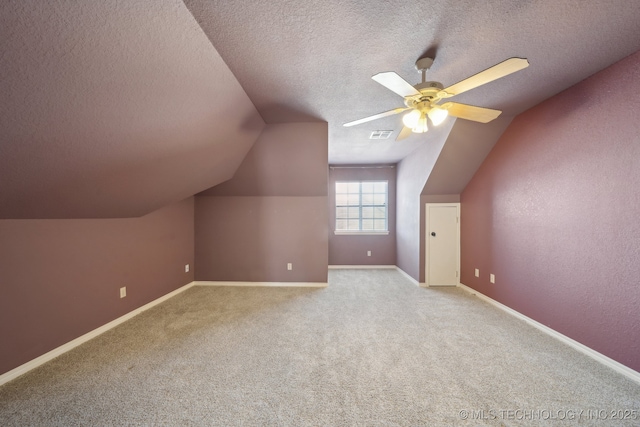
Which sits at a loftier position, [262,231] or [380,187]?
[380,187]

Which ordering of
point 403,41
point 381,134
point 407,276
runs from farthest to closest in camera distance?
1. point 407,276
2. point 381,134
3. point 403,41

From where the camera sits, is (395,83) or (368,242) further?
(368,242)

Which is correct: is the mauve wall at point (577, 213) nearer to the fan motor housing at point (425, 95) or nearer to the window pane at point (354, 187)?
the fan motor housing at point (425, 95)

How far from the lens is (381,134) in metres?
3.52

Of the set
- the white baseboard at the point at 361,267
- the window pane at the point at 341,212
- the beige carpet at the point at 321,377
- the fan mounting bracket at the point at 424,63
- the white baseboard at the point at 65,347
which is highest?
the fan mounting bracket at the point at 424,63

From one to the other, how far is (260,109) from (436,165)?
277 centimetres

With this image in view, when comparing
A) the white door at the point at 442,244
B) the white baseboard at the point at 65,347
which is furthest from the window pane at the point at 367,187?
the white baseboard at the point at 65,347

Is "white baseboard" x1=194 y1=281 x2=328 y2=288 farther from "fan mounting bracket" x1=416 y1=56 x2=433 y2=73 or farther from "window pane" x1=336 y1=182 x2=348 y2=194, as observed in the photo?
"fan mounting bracket" x1=416 y1=56 x2=433 y2=73

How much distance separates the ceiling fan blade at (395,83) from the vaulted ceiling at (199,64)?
37cm

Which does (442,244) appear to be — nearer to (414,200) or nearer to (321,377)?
(414,200)

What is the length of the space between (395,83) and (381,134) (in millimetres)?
2113

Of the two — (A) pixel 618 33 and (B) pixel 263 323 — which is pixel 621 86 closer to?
(A) pixel 618 33

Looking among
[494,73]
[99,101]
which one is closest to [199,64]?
[99,101]

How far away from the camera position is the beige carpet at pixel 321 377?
153 cm
